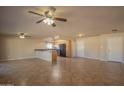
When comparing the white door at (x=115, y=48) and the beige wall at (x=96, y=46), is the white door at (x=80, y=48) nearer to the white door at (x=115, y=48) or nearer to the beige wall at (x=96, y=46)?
the beige wall at (x=96, y=46)

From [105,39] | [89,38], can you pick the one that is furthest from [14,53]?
[105,39]

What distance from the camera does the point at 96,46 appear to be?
322 inches

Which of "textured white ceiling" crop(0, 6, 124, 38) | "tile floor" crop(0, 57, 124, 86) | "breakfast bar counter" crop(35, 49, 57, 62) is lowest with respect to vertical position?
"tile floor" crop(0, 57, 124, 86)

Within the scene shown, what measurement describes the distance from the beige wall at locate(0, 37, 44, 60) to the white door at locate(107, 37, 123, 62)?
208 inches

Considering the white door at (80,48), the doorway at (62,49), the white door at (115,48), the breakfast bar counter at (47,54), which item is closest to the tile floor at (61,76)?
the white door at (115,48)

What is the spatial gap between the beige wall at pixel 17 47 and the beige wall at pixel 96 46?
3770 millimetres

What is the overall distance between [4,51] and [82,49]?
6.09 metres

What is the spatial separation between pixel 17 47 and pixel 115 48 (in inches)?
264

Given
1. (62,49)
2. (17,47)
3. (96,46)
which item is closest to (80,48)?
(96,46)

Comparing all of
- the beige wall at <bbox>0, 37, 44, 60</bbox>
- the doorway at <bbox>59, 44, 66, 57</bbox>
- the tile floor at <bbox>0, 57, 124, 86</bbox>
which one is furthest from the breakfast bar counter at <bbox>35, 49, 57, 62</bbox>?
the doorway at <bbox>59, 44, 66, 57</bbox>

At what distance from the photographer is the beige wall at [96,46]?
736 cm

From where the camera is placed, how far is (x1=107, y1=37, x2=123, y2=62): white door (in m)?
6.46

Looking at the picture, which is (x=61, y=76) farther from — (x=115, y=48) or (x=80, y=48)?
(x=80, y=48)

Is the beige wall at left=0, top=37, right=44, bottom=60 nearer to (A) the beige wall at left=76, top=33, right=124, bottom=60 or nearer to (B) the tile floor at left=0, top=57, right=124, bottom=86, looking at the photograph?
(B) the tile floor at left=0, top=57, right=124, bottom=86
